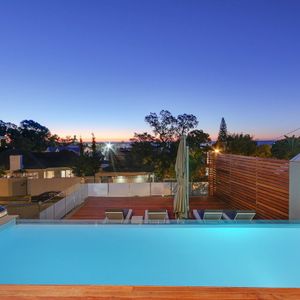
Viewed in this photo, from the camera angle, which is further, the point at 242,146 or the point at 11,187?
the point at 242,146

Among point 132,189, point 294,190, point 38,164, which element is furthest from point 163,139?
point 294,190

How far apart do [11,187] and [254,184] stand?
17674mm

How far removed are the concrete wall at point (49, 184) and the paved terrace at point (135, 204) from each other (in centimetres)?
854

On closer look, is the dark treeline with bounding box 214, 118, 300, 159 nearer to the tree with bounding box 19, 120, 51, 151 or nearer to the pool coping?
the pool coping

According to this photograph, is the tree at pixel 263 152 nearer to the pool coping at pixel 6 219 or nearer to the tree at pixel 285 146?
the tree at pixel 285 146

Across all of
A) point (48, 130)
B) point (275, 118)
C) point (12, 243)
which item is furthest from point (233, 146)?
point (48, 130)

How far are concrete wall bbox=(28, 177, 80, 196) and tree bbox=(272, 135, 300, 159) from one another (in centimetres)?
1605

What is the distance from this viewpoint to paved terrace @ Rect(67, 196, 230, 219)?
10.5 meters

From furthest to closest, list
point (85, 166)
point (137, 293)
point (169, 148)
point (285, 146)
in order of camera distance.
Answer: point (285, 146)
point (85, 166)
point (169, 148)
point (137, 293)

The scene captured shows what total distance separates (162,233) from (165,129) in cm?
1764

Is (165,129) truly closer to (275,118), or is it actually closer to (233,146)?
(233,146)

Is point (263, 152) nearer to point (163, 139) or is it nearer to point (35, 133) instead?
point (163, 139)

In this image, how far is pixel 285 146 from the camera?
2653cm

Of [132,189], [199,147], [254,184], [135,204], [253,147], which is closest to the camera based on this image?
[254,184]
